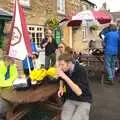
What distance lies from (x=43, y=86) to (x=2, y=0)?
11.0m

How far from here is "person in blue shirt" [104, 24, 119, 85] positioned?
1305cm

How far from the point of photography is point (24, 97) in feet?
19.4

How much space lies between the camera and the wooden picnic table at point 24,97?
580 cm

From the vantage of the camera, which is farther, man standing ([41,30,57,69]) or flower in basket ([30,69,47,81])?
man standing ([41,30,57,69])

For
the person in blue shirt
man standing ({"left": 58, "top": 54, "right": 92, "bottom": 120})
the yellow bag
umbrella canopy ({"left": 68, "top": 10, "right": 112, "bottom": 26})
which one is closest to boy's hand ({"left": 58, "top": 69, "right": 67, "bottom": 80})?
man standing ({"left": 58, "top": 54, "right": 92, "bottom": 120})

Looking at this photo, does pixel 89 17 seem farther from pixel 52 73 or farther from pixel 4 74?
pixel 52 73

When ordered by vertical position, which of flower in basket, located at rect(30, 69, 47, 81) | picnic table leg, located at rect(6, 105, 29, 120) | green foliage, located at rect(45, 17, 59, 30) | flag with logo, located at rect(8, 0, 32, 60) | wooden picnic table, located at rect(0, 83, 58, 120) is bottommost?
picnic table leg, located at rect(6, 105, 29, 120)

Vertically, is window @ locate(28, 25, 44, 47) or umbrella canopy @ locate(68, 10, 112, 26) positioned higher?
umbrella canopy @ locate(68, 10, 112, 26)

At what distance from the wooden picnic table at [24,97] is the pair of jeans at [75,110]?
0.31 meters

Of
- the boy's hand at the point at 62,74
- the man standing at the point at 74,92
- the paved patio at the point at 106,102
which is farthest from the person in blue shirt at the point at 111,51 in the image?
the boy's hand at the point at 62,74

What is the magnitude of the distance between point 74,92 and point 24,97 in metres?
0.70

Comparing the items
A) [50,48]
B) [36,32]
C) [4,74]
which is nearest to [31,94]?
[4,74]

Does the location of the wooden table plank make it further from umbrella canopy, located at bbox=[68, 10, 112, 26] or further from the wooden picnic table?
umbrella canopy, located at bbox=[68, 10, 112, 26]

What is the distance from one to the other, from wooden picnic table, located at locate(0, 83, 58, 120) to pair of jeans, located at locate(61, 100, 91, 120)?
0.31 meters
